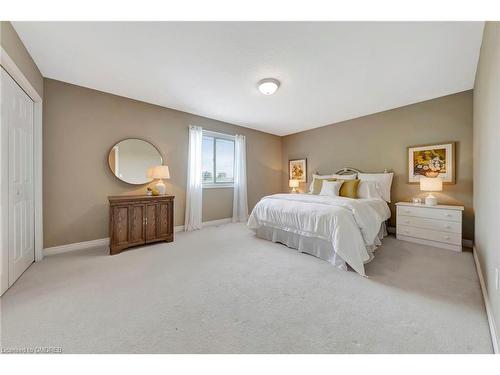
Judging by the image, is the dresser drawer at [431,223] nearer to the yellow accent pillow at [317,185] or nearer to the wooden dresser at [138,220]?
the yellow accent pillow at [317,185]

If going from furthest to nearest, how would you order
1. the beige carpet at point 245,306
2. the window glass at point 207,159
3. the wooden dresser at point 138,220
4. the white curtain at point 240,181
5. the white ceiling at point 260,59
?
the white curtain at point 240,181
the window glass at point 207,159
the wooden dresser at point 138,220
the white ceiling at point 260,59
the beige carpet at point 245,306

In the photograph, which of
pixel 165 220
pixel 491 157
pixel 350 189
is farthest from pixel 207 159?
pixel 491 157

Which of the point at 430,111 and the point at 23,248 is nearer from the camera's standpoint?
the point at 23,248

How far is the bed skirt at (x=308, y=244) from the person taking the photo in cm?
252

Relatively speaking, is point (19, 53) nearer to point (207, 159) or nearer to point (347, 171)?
point (207, 159)

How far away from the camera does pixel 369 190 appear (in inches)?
150

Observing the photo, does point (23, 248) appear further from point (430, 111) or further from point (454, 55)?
point (430, 111)

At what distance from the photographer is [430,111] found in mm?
3543

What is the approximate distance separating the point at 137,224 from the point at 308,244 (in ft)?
8.28

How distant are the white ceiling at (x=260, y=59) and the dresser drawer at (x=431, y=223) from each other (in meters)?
1.99

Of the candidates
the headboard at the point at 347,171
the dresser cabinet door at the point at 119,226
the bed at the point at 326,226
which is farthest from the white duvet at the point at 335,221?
the dresser cabinet door at the point at 119,226

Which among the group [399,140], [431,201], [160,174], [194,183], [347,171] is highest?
[399,140]
